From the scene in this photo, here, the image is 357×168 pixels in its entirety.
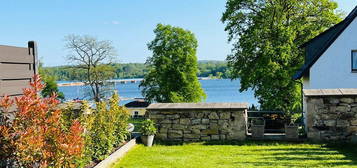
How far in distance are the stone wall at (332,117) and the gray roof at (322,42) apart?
767 cm

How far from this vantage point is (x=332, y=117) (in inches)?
389

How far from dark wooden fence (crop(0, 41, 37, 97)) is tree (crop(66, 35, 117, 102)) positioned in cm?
3245

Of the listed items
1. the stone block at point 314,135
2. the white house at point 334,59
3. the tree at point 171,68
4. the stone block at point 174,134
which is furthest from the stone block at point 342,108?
the tree at point 171,68

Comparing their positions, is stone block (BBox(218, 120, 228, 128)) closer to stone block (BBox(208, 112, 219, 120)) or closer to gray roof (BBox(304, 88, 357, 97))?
stone block (BBox(208, 112, 219, 120))

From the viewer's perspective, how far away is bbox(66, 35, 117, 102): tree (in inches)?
1506

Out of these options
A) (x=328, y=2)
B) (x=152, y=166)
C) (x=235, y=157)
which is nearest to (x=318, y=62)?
(x=328, y=2)

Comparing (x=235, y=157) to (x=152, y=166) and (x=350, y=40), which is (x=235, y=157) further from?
(x=350, y=40)

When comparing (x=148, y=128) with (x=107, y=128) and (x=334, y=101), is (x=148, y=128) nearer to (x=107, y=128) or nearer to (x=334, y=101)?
(x=107, y=128)

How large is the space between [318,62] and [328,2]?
595cm

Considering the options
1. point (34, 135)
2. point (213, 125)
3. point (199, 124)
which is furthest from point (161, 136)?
point (34, 135)

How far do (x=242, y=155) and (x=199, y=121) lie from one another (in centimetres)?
219

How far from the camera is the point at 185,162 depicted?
26.9 feet

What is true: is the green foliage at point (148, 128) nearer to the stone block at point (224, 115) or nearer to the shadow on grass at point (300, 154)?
the shadow on grass at point (300, 154)

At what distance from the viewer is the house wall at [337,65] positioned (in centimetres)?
1661
